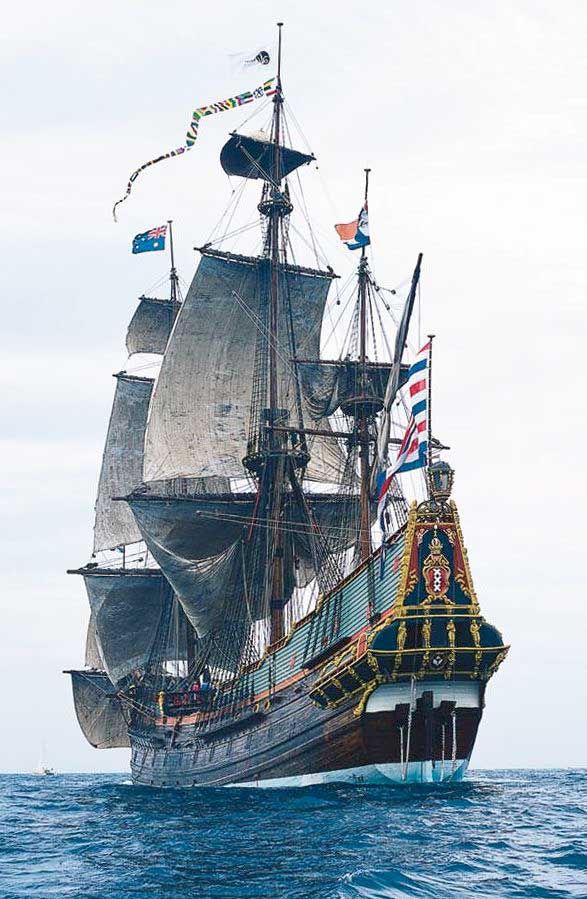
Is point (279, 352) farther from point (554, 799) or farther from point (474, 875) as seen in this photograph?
point (474, 875)

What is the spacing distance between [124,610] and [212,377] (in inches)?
653

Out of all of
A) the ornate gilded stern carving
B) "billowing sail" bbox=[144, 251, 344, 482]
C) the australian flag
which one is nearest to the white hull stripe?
the ornate gilded stern carving

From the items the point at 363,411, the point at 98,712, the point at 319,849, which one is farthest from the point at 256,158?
the point at 319,849

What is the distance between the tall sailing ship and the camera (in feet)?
114

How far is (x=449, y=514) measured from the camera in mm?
34969

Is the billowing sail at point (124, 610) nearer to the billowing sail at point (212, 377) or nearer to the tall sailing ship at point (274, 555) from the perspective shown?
the tall sailing ship at point (274, 555)

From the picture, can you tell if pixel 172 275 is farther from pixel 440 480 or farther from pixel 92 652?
pixel 440 480

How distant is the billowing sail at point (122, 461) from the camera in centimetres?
7231

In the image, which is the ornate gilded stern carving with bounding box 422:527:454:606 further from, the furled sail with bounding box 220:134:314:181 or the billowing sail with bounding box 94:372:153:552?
the billowing sail with bounding box 94:372:153:552

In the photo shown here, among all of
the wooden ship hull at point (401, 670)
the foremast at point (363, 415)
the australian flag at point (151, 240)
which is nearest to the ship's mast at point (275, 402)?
the foremast at point (363, 415)

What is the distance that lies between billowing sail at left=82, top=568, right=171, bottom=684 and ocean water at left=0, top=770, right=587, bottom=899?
29.3 metres

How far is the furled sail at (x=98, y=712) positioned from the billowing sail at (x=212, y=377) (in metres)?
22.8

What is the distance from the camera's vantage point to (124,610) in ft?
217

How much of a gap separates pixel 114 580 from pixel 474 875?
48.9m
